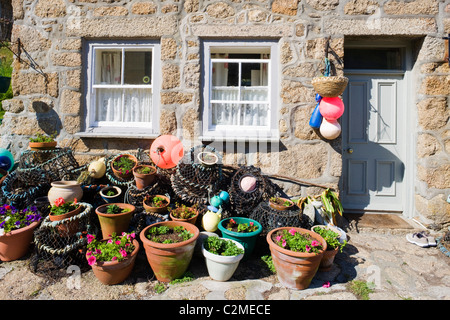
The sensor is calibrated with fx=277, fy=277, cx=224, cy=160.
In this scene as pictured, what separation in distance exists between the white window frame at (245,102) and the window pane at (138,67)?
85 cm

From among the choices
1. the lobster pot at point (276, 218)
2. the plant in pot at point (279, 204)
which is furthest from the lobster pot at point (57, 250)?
the plant in pot at point (279, 204)

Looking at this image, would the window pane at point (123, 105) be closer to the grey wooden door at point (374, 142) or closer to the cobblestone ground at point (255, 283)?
the cobblestone ground at point (255, 283)

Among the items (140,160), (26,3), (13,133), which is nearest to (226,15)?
(140,160)

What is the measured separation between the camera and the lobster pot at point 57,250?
8.36 feet

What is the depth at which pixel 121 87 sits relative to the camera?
12.8 feet

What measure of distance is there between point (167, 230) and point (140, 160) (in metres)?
1.39

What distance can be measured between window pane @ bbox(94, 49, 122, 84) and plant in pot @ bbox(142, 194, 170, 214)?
1.88 metres

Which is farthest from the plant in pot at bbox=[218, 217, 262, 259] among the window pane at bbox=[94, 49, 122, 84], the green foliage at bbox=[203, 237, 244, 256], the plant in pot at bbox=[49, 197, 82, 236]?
the window pane at bbox=[94, 49, 122, 84]

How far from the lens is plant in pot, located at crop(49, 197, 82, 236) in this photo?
263 centimetres

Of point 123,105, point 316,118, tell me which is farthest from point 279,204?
point 123,105

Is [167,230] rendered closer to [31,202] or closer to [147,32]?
[31,202]

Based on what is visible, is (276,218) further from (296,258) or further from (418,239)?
(418,239)

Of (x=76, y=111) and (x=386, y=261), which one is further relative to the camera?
(x=76, y=111)
